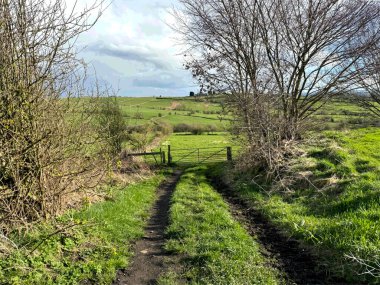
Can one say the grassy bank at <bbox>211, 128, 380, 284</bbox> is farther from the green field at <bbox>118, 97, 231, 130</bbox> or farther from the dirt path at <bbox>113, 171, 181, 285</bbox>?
the green field at <bbox>118, 97, 231, 130</bbox>

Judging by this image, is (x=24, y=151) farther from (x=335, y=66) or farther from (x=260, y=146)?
(x=335, y=66)

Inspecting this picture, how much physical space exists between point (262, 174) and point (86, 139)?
23.8ft

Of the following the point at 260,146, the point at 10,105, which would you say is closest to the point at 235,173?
the point at 260,146

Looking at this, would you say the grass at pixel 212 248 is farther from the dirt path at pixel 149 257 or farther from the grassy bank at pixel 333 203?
the grassy bank at pixel 333 203

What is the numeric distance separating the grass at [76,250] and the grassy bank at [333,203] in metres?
3.77

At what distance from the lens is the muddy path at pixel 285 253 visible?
19.2 feet

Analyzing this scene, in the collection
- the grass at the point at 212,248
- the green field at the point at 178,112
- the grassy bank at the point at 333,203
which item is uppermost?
the green field at the point at 178,112

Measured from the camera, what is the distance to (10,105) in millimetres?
7188

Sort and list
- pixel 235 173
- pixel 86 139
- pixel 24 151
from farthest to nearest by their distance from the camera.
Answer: pixel 235 173 → pixel 86 139 → pixel 24 151

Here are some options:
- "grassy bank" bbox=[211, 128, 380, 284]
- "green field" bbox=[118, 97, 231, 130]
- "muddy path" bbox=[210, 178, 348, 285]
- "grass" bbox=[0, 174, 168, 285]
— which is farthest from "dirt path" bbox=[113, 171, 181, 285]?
"green field" bbox=[118, 97, 231, 130]

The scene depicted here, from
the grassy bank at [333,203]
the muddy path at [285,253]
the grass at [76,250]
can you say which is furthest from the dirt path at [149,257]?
the grassy bank at [333,203]

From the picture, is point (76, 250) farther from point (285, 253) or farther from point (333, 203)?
point (333, 203)

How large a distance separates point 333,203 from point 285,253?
2692 millimetres

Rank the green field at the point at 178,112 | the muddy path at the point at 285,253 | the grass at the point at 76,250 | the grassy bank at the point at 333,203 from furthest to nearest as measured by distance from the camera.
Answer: the green field at the point at 178,112 < the grassy bank at the point at 333,203 < the muddy path at the point at 285,253 < the grass at the point at 76,250
